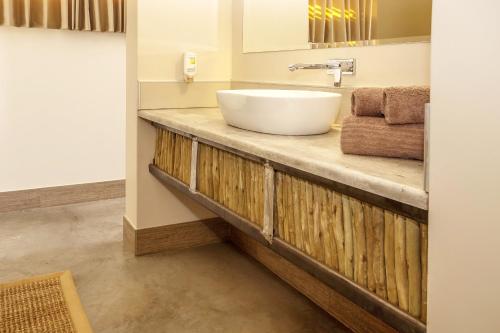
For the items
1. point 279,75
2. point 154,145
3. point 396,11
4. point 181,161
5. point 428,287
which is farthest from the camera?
point 154,145

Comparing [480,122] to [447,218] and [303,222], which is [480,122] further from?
[303,222]

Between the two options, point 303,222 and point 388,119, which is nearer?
point 388,119

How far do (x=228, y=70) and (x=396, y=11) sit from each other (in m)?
1.12

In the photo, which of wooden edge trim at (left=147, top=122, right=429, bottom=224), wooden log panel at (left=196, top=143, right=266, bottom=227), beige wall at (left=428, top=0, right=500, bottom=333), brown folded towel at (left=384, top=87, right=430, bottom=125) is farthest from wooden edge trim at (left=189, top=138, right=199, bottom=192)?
beige wall at (left=428, top=0, right=500, bottom=333)

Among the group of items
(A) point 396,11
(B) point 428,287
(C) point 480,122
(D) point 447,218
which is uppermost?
(A) point 396,11

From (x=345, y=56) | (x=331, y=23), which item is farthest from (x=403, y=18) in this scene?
(x=331, y=23)

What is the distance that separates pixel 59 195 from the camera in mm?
3268

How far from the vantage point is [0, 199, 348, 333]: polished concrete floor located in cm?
177

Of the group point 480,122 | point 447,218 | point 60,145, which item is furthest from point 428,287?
point 60,145

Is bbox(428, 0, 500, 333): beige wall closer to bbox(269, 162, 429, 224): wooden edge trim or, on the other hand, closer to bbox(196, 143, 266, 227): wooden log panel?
bbox(269, 162, 429, 224): wooden edge trim

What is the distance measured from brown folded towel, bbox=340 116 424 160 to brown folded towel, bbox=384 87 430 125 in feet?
0.07

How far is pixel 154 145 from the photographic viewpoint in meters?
2.35

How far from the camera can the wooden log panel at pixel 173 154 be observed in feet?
6.26

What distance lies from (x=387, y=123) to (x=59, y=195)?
2761 mm
